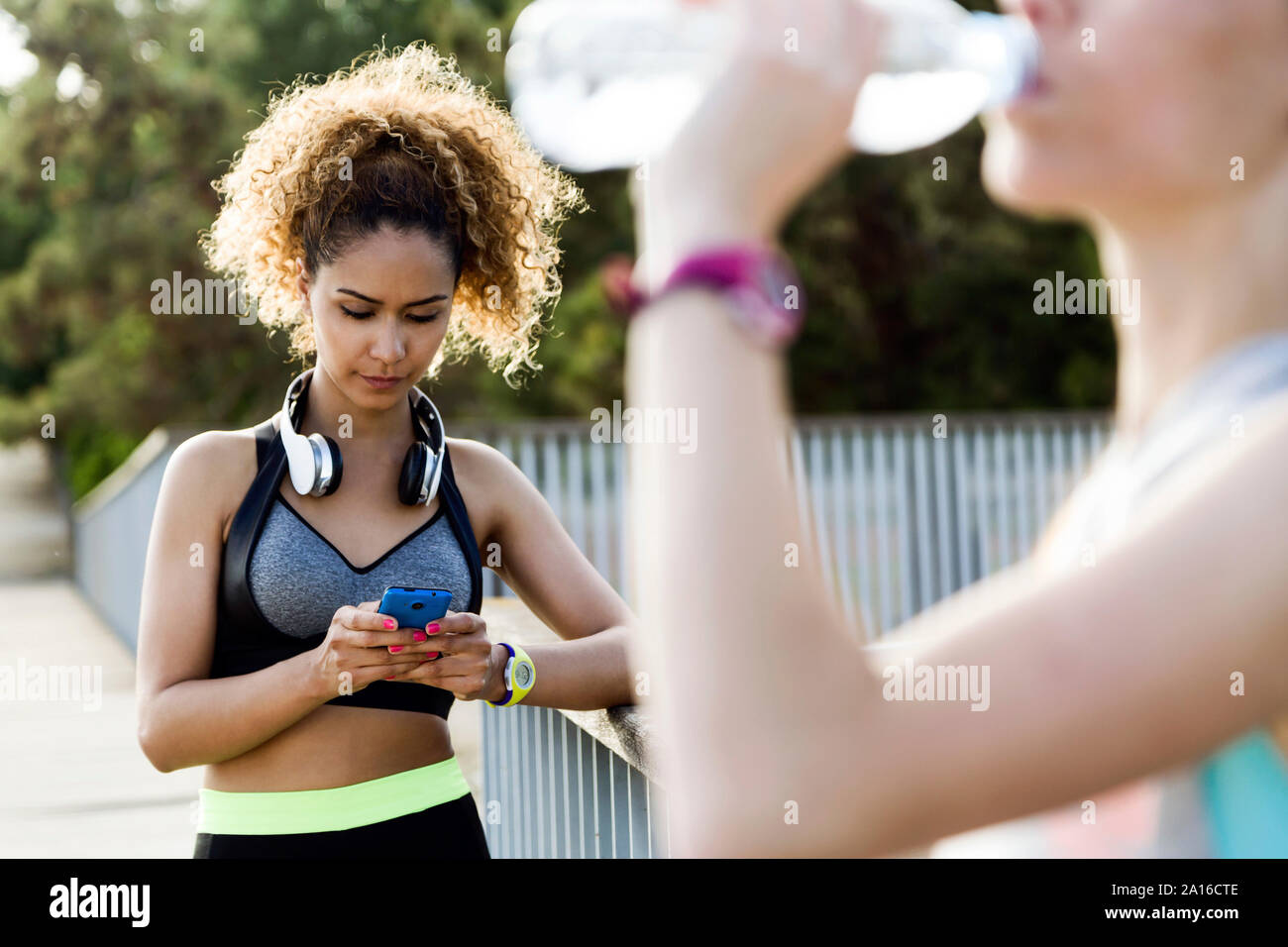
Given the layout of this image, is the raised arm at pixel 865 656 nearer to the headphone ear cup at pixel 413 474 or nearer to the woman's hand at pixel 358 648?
the woman's hand at pixel 358 648

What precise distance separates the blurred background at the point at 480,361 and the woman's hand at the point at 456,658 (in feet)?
28.7

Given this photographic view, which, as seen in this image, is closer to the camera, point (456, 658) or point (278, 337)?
point (456, 658)

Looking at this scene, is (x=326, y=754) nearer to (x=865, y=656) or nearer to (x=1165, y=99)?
(x=865, y=656)

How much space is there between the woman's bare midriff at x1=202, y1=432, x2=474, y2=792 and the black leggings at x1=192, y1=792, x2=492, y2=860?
0.22ft

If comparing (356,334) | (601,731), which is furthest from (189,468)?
(601,731)

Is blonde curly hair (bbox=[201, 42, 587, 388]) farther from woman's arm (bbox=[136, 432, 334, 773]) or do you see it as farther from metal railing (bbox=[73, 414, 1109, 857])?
metal railing (bbox=[73, 414, 1109, 857])

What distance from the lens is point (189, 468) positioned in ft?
6.05

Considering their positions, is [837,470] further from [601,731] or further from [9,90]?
[9,90]

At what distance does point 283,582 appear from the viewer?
1831 millimetres

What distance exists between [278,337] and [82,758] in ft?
30.3

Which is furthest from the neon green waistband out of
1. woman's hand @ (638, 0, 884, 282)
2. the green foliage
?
the green foliage

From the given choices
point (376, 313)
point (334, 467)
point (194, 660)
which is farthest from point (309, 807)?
point (376, 313)

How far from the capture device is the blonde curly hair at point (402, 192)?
204 centimetres
